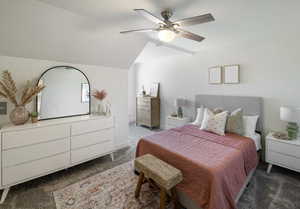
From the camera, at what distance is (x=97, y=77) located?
3.18 m

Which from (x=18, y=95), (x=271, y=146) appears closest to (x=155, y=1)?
(x=18, y=95)

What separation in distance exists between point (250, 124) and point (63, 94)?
3.57 meters

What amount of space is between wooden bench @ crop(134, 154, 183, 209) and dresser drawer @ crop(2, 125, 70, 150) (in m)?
1.34

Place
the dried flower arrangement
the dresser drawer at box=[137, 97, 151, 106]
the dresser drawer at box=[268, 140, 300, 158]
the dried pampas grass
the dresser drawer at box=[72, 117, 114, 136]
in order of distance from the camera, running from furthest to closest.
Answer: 1. the dresser drawer at box=[137, 97, 151, 106]
2. the dried flower arrangement
3. the dresser drawer at box=[72, 117, 114, 136]
4. the dresser drawer at box=[268, 140, 300, 158]
5. the dried pampas grass

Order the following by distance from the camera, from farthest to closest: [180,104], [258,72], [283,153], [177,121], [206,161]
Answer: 1. [180,104]
2. [177,121]
3. [258,72]
4. [283,153]
5. [206,161]

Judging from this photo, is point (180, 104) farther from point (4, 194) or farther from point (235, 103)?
point (4, 194)

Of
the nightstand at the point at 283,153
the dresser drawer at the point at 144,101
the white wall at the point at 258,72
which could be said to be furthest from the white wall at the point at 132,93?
the nightstand at the point at 283,153

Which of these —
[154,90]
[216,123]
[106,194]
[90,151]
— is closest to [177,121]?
[216,123]

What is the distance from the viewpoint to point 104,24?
90.0 inches

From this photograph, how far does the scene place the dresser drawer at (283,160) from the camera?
2.25 metres

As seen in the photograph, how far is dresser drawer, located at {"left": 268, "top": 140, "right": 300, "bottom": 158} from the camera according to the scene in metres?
2.23

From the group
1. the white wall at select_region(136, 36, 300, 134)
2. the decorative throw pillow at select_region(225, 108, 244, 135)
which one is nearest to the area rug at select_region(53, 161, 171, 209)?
the decorative throw pillow at select_region(225, 108, 244, 135)

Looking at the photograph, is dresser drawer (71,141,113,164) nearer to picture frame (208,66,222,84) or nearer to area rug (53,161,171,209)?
area rug (53,161,171,209)

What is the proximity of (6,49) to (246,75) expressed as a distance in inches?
168
